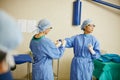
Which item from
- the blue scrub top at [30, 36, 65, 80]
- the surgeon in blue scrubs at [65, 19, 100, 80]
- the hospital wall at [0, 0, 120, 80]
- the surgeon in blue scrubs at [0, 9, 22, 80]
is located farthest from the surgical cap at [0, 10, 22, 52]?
the hospital wall at [0, 0, 120, 80]

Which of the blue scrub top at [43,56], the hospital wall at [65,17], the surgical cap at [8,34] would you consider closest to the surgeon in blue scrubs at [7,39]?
the surgical cap at [8,34]

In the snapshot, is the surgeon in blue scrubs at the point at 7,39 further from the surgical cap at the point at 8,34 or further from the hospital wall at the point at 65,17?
the hospital wall at the point at 65,17

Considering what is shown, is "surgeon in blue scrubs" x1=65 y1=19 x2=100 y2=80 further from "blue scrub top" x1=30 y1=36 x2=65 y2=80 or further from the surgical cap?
the surgical cap

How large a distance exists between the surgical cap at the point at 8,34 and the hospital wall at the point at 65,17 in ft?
9.60

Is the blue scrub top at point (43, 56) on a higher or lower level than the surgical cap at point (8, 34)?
lower

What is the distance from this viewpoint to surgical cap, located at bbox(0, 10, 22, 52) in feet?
3.12

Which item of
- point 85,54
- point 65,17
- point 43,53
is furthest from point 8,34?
point 65,17

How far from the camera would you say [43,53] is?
7.98 feet

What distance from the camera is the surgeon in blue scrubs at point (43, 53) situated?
2425 mm

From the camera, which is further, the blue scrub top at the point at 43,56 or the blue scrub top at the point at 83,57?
the blue scrub top at the point at 83,57

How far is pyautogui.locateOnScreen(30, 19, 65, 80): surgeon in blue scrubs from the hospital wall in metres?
1.46

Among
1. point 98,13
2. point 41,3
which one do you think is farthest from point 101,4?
point 41,3

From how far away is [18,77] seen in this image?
4.02 m

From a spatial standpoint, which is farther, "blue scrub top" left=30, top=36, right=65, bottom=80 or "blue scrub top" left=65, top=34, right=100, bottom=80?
"blue scrub top" left=65, top=34, right=100, bottom=80
